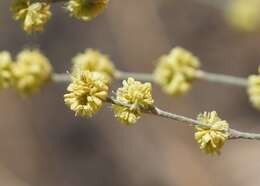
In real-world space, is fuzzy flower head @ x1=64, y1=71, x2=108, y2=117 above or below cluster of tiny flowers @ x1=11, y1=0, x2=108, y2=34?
below

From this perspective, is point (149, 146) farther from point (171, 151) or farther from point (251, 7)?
point (251, 7)

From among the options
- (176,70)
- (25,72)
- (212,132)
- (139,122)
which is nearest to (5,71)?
(25,72)

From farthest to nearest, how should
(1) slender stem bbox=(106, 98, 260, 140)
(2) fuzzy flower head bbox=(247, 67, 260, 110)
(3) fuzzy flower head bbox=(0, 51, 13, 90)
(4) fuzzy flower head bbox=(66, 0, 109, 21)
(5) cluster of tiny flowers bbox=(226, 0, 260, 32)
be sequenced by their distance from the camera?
(5) cluster of tiny flowers bbox=(226, 0, 260, 32) → (3) fuzzy flower head bbox=(0, 51, 13, 90) → (2) fuzzy flower head bbox=(247, 67, 260, 110) → (4) fuzzy flower head bbox=(66, 0, 109, 21) → (1) slender stem bbox=(106, 98, 260, 140)

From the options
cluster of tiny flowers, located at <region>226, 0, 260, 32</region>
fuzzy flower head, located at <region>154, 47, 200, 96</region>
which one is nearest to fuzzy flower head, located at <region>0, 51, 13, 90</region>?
fuzzy flower head, located at <region>154, 47, 200, 96</region>

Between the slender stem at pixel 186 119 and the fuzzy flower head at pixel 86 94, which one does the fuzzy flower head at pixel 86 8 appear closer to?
the fuzzy flower head at pixel 86 94

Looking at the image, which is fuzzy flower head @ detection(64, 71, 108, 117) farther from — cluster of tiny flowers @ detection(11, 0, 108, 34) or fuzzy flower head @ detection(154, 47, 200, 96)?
fuzzy flower head @ detection(154, 47, 200, 96)

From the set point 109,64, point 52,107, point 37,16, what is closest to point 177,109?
point 52,107
